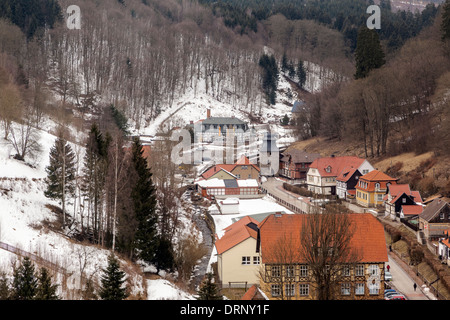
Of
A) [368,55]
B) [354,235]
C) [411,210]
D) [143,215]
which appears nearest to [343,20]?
[368,55]

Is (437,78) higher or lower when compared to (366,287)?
higher

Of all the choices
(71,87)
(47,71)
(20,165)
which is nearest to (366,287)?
(20,165)

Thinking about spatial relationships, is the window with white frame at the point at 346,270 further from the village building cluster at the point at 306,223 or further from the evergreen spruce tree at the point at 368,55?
the evergreen spruce tree at the point at 368,55

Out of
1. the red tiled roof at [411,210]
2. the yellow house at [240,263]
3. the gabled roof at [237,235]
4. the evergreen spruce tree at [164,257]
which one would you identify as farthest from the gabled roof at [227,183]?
the yellow house at [240,263]

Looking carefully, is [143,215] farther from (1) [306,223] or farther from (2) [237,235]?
(1) [306,223]

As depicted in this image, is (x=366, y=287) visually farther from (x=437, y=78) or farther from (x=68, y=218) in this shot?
(x=437, y=78)

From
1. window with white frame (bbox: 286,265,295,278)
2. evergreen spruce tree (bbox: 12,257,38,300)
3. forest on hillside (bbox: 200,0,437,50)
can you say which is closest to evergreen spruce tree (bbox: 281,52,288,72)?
forest on hillside (bbox: 200,0,437,50)
